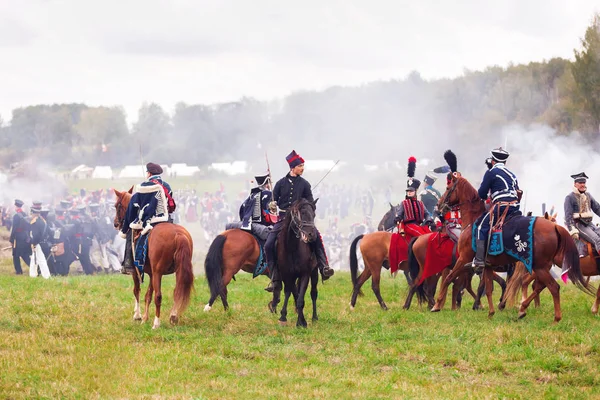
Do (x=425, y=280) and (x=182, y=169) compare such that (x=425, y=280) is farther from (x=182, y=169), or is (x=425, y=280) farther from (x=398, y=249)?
(x=182, y=169)

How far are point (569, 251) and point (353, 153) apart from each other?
64144mm

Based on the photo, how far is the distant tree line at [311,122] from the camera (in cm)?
6638

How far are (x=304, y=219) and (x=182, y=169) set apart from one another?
67346mm

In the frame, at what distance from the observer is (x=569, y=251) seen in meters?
13.8

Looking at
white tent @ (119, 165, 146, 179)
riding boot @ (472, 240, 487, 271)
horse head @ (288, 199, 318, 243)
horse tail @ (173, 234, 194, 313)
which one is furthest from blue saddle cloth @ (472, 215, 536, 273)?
white tent @ (119, 165, 146, 179)

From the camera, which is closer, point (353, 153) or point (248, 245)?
point (248, 245)

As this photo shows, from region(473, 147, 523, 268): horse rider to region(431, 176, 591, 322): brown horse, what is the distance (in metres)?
0.22

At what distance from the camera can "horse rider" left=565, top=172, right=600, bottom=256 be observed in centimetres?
1570

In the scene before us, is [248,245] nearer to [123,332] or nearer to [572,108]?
[123,332]

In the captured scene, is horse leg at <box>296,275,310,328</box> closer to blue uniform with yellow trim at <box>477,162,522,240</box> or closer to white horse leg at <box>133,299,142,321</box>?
white horse leg at <box>133,299,142,321</box>

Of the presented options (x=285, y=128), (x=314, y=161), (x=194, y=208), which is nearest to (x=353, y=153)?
(x=314, y=161)

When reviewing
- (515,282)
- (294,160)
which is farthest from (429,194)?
(294,160)

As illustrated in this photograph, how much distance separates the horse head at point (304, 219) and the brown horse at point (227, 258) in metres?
2.69

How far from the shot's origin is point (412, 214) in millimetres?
17234
